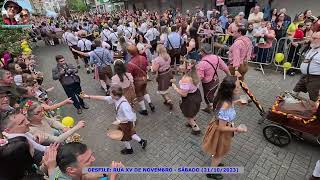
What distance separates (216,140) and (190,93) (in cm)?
139

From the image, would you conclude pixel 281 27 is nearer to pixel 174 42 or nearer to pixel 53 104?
pixel 174 42

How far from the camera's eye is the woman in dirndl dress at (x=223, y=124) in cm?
329

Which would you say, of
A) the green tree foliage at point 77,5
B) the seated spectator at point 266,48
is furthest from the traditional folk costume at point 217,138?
the green tree foliage at point 77,5

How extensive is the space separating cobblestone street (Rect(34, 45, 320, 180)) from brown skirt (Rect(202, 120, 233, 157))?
68 centimetres

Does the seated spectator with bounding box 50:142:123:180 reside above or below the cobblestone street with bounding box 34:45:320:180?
above

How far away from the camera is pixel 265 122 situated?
5336mm

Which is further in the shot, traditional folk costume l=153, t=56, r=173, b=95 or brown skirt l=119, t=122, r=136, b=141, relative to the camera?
traditional folk costume l=153, t=56, r=173, b=95

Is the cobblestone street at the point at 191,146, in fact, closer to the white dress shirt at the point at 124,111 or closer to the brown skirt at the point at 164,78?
the brown skirt at the point at 164,78

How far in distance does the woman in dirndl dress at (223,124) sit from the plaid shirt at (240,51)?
92.5 inches

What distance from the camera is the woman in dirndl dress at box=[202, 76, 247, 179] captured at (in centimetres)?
329

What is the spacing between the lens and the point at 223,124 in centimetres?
338

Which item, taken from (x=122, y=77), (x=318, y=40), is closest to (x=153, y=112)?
(x=122, y=77)

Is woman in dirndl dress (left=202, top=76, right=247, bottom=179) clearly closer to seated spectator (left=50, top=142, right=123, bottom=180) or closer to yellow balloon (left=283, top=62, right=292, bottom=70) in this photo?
seated spectator (left=50, top=142, right=123, bottom=180)

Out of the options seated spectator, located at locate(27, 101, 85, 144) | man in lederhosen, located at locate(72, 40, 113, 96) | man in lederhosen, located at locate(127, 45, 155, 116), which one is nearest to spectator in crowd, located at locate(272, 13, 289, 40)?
man in lederhosen, located at locate(127, 45, 155, 116)
